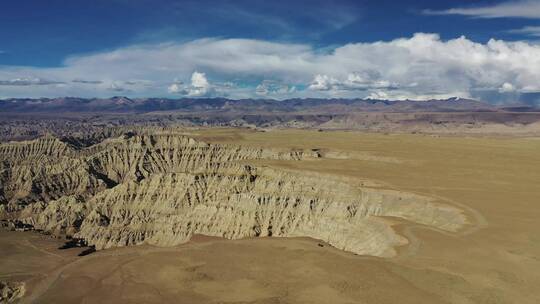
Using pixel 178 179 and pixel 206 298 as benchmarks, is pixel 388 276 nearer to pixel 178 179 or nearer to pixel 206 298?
pixel 206 298

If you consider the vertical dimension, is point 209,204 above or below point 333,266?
below

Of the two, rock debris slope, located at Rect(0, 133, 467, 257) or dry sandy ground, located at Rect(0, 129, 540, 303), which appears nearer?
dry sandy ground, located at Rect(0, 129, 540, 303)

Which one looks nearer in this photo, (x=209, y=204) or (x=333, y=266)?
(x=333, y=266)

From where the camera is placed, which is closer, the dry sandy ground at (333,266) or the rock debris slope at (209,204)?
the dry sandy ground at (333,266)
